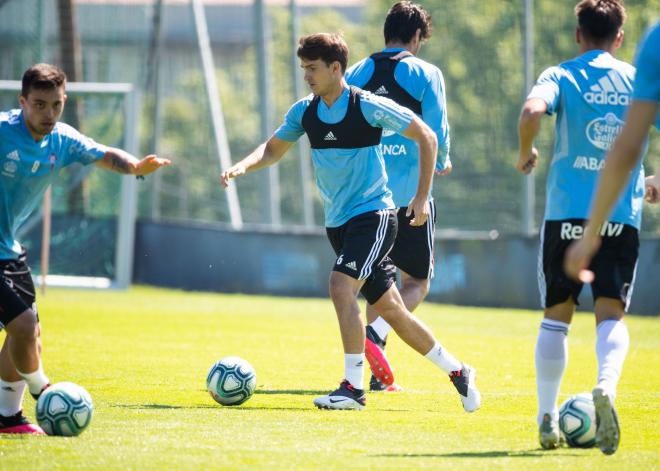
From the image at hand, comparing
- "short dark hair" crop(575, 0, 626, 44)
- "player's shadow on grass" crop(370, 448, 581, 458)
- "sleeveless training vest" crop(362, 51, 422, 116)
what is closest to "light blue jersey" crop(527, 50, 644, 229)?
"short dark hair" crop(575, 0, 626, 44)

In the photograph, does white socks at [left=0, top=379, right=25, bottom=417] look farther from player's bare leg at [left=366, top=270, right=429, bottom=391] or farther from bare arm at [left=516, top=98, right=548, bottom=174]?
bare arm at [left=516, top=98, right=548, bottom=174]

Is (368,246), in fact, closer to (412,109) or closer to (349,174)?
(349,174)

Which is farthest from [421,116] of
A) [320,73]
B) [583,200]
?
[583,200]

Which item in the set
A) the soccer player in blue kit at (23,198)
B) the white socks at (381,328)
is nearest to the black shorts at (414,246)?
the white socks at (381,328)

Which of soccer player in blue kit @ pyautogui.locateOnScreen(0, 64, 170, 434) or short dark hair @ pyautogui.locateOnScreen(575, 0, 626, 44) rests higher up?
short dark hair @ pyautogui.locateOnScreen(575, 0, 626, 44)

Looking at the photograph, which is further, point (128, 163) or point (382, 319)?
point (382, 319)

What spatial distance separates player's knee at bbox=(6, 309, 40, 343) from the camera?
21.7 feet

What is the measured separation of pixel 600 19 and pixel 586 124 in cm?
55

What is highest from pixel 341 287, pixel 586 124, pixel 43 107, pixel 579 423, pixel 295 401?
pixel 43 107

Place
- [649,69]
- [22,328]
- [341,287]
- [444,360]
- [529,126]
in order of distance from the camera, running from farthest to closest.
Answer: [444,360]
[341,287]
[22,328]
[529,126]
[649,69]

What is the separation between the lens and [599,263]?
629 centimetres

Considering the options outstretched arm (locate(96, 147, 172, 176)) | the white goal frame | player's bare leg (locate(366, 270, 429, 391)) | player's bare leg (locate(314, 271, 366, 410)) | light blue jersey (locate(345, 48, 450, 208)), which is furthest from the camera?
the white goal frame

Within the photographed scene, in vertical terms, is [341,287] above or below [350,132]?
below

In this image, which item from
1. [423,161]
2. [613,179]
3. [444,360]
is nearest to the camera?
[613,179]
